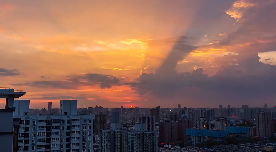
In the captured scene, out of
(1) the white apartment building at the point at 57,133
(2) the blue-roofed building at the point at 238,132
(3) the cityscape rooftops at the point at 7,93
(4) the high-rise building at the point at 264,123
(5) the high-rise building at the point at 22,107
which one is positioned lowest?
(2) the blue-roofed building at the point at 238,132

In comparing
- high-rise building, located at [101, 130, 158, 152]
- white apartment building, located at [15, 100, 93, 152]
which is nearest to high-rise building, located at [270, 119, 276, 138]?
high-rise building, located at [101, 130, 158, 152]

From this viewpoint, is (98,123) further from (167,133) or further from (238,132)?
(238,132)

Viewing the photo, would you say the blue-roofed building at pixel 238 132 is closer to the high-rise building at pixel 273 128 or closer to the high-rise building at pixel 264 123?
the high-rise building at pixel 264 123

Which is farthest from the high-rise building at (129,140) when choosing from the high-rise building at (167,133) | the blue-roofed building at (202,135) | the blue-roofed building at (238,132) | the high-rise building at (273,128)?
the high-rise building at (273,128)

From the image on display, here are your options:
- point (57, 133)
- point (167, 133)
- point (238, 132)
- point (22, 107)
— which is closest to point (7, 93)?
point (57, 133)

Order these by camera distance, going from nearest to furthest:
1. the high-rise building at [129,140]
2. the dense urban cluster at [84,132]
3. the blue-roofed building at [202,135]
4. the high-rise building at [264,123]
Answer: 1. the dense urban cluster at [84,132]
2. the high-rise building at [129,140]
3. the blue-roofed building at [202,135]
4. the high-rise building at [264,123]
